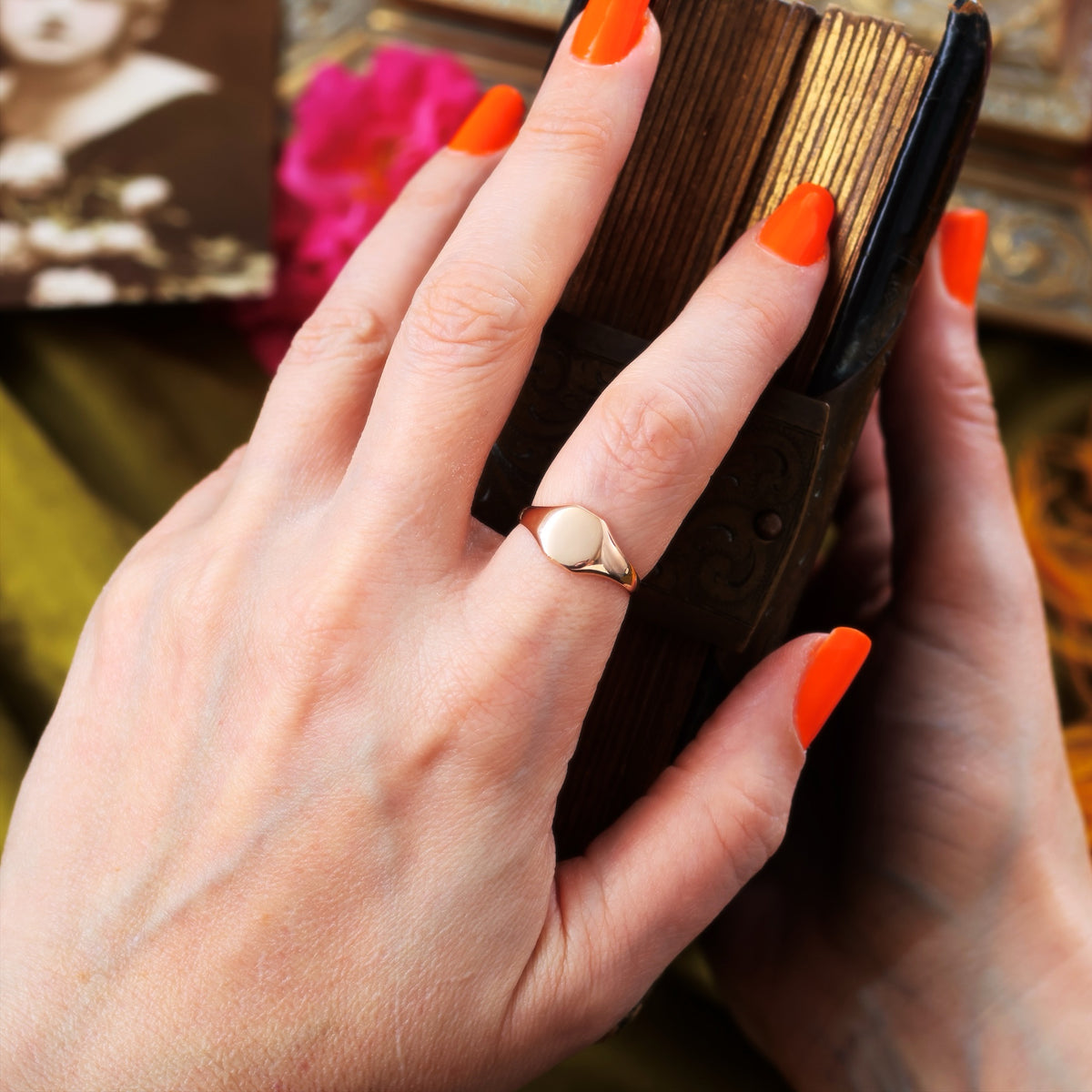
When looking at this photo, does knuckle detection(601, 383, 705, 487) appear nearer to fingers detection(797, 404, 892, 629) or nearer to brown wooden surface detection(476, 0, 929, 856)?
brown wooden surface detection(476, 0, 929, 856)

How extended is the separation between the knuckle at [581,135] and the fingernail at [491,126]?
144 mm

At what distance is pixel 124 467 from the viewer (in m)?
1.01

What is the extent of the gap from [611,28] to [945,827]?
0.61m

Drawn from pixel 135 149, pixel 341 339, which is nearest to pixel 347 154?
pixel 135 149

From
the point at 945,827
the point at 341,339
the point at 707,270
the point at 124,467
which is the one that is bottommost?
the point at 124,467

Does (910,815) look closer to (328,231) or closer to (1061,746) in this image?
(1061,746)

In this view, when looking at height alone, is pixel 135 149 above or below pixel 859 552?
above

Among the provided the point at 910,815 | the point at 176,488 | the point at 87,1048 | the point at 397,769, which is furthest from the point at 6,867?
the point at 910,815

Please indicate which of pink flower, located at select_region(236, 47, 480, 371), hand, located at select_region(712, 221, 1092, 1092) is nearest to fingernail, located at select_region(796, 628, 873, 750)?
hand, located at select_region(712, 221, 1092, 1092)

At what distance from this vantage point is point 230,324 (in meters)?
1.08

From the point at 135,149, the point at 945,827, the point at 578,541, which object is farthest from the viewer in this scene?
the point at 135,149

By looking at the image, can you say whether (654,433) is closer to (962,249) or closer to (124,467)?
(962,249)

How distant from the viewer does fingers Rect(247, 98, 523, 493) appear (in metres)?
0.59

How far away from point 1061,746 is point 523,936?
491 mm
